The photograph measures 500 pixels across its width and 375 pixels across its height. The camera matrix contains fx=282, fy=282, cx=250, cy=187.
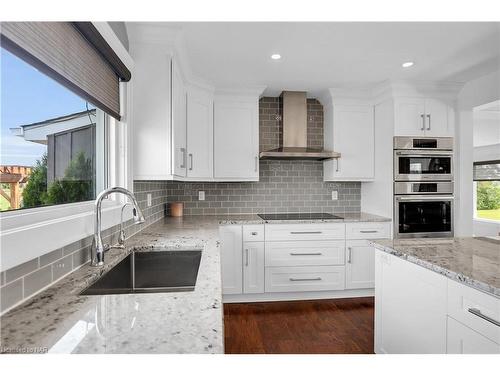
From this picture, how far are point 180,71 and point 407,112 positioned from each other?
240 cm

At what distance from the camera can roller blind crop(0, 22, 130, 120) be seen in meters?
0.95

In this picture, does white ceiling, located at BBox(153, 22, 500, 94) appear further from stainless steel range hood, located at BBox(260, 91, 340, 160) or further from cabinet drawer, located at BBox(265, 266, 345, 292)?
cabinet drawer, located at BBox(265, 266, 345, 292)

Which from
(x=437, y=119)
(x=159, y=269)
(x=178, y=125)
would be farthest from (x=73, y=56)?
(x=437, y=119)

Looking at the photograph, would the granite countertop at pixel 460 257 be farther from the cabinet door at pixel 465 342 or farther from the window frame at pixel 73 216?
the window frame at pixel 73 216

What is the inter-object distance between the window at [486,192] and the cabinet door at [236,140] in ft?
16.2

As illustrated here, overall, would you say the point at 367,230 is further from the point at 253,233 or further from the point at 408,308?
the point at 408,308

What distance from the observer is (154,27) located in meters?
1.98

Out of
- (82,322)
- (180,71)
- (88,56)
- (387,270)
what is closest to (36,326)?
(82,322)

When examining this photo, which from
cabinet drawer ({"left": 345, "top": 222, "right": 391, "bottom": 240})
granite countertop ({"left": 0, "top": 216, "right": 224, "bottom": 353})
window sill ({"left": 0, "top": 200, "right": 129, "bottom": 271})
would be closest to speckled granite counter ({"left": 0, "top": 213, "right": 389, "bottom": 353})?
granite countertop ({"left": 0, "top": 216, "right": 224, "bottom": 353})

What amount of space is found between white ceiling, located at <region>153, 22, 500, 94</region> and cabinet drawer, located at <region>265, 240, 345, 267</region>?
1717mm

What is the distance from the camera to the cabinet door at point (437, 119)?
3111mm
